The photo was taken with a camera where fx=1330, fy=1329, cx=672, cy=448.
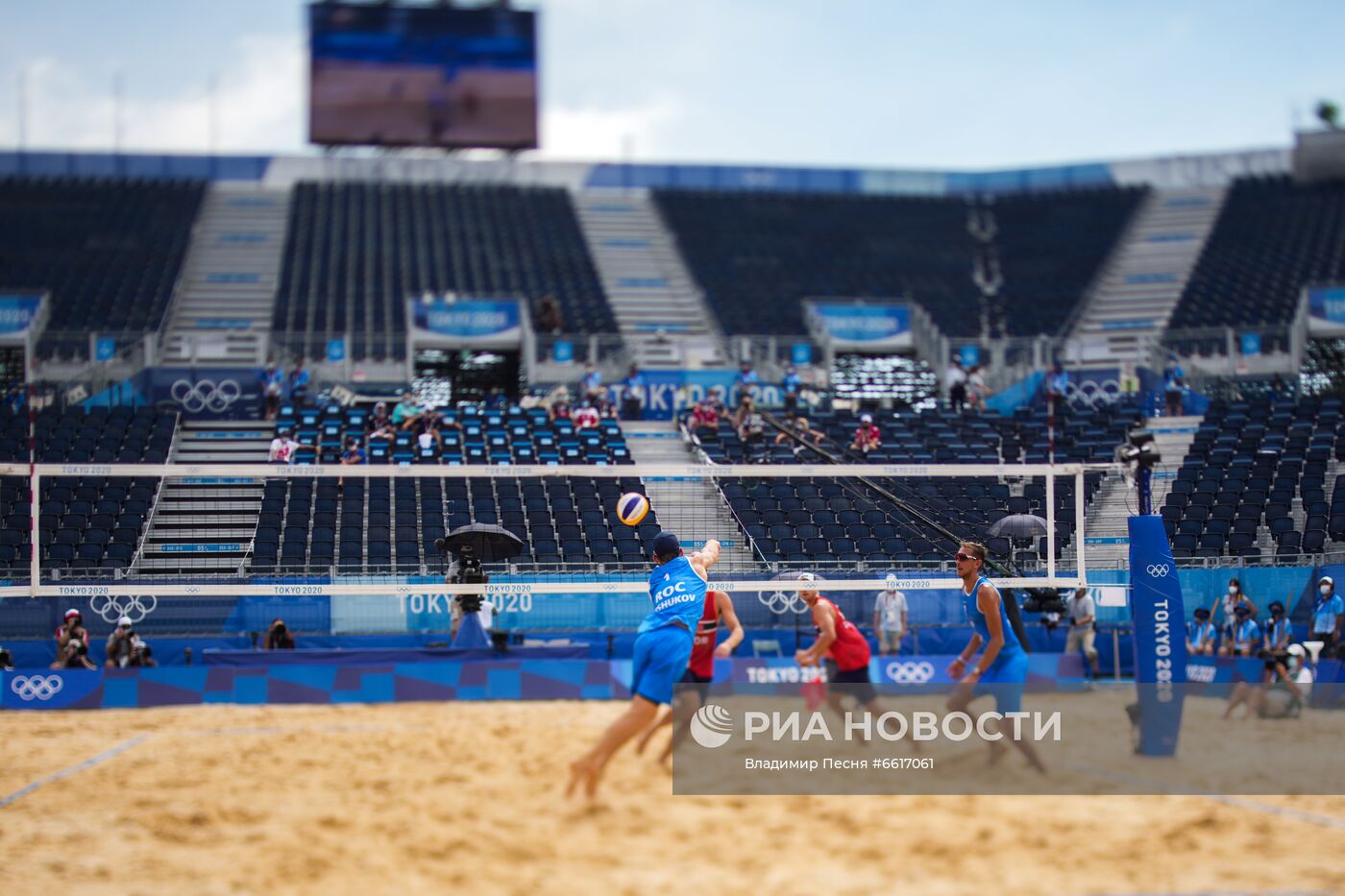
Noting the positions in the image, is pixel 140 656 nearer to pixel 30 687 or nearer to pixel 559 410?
pixel 30 687

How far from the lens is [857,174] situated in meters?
41.4

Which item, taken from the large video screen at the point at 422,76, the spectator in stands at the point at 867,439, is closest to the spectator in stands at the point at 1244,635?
the spectator in stands at the point at 867,439

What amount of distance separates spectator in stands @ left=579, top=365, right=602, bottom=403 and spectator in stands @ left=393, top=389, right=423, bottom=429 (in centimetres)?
337

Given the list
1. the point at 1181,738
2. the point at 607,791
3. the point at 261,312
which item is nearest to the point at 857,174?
the point at 261,312

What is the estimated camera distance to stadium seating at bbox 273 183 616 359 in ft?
102

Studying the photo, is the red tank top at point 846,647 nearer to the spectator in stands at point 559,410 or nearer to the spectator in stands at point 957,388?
the spectator in stands at point 559,410

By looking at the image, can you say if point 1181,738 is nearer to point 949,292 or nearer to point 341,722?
point 341,722

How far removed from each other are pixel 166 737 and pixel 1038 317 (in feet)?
86.8

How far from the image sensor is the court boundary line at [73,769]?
8.65 m

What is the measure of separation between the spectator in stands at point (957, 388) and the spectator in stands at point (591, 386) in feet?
23.6

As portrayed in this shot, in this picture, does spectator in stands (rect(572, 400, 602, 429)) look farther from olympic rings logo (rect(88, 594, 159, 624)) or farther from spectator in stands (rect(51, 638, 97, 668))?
spectator in stands (rect(51, 638, 97, 668))

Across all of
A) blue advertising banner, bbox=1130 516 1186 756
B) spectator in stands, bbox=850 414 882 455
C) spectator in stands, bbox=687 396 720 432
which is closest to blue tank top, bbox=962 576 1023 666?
blue advertising banner, bbox=1130 516 1186 756

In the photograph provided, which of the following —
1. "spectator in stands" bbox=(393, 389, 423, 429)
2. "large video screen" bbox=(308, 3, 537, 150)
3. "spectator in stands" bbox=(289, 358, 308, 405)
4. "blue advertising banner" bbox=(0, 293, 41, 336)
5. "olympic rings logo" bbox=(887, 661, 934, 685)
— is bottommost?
"olympic rings logo" bbox=(887, 661, 934, 685)

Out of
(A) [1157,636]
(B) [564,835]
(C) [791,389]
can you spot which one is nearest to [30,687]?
(B) [564,835]
